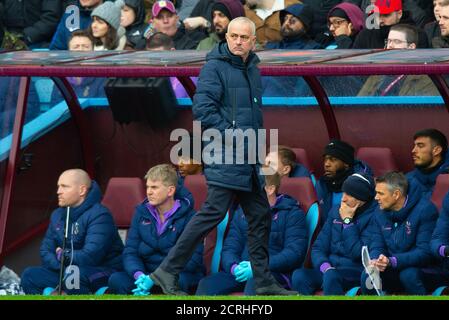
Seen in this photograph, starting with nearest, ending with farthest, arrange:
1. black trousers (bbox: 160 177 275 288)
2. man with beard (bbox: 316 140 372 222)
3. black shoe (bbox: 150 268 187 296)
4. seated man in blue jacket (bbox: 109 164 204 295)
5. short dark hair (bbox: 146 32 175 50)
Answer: black trousers (bbox: 160 177 275 288)
black shoe (bbox: 150 268 187 296)
seated man in blue jacket (bbox: 109 164 204 295)
man with beard (bbox: 316 140 372 222)
short dark hair (bbox: 146 32 175 50)

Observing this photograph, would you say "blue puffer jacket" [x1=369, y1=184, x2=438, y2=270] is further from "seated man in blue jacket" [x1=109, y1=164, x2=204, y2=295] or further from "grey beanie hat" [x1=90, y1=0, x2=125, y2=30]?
"grey beanie hat" [x1=90, y1=0, x2=125, y2=30]

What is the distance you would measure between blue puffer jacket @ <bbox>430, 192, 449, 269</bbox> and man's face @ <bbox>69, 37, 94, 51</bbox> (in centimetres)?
530

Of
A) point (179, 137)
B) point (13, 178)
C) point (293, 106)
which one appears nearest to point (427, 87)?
point (293, 106)

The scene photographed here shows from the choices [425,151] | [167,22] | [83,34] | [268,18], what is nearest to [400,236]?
[425,151]

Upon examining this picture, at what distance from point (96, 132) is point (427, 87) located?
317 cm

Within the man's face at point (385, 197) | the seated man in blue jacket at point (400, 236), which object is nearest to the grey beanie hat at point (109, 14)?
the seated man in blue jacket at point (400, 236)

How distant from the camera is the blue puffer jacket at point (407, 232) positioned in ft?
41.9

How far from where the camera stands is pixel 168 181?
1348 centimetres

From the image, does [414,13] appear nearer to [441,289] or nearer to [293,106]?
[293,106]

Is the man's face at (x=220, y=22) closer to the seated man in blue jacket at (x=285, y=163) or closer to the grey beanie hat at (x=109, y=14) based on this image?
the grey beanie hat at (x=109, y=14)

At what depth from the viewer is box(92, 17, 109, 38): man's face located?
56.4 ft

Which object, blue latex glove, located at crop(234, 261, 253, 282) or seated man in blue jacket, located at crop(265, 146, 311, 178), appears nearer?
blue latex glove, located at crop(234, 261, 253, 282)

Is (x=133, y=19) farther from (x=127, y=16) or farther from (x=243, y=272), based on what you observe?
(x=243, y=272)

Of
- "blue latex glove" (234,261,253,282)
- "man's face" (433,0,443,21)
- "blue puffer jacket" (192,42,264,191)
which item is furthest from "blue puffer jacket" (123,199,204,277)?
"man's face" (433,0,443,21)
